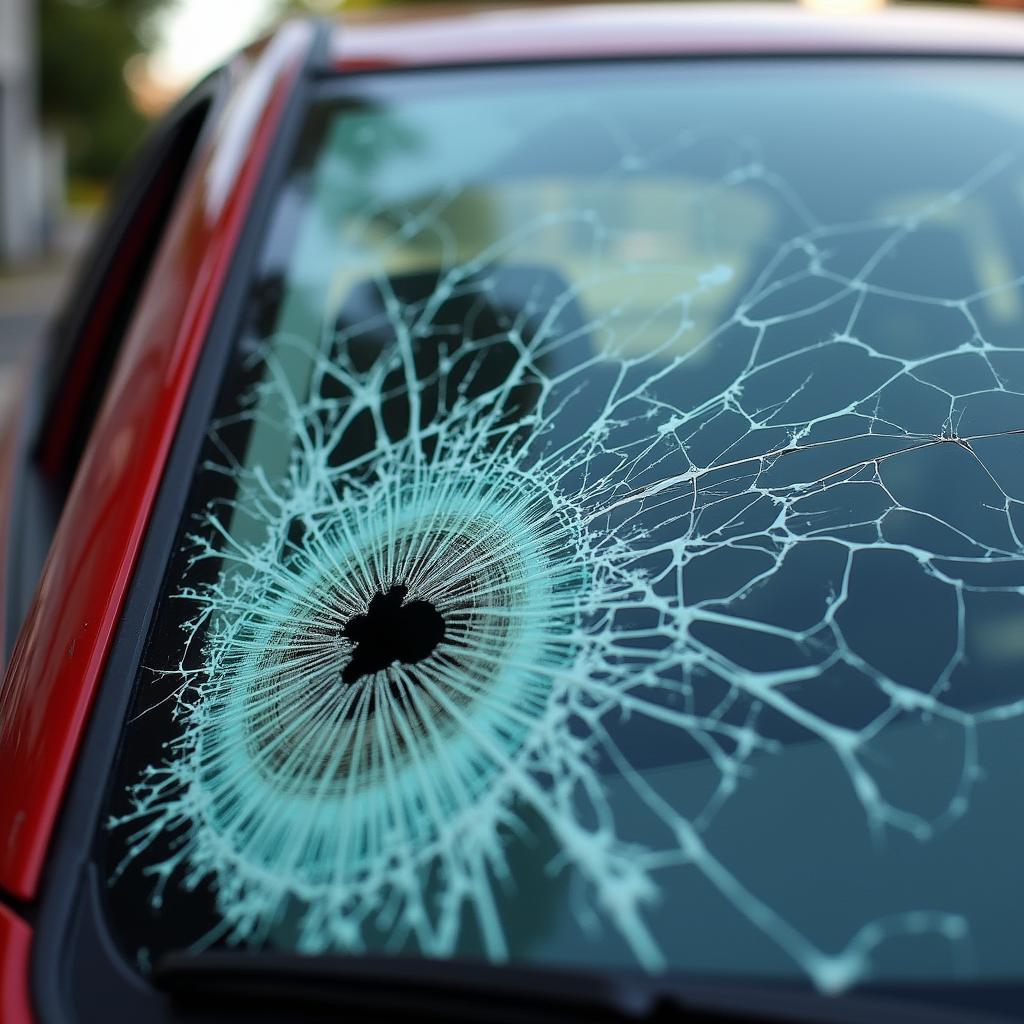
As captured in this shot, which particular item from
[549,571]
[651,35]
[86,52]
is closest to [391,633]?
[549,571]

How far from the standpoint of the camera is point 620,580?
91 cm

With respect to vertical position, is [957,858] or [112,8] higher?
[112,8]

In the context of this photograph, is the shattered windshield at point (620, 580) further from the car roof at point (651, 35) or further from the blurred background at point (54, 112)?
the blurred background at point (54, 112)

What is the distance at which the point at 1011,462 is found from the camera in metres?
0.97

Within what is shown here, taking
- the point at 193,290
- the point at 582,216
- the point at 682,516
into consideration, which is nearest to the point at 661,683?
the point at 682,516

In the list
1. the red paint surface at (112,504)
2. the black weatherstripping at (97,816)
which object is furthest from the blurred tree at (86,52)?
the black weatherstripping at (97,816)

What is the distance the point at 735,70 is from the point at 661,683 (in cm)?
101

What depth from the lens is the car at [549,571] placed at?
2.32 feet

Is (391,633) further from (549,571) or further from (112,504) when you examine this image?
(112,504)

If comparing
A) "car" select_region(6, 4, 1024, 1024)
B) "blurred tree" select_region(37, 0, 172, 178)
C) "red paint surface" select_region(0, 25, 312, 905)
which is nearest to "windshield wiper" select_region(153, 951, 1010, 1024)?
"car" select_region(6, 4, 1024, 1024)

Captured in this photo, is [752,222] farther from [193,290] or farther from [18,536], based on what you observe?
[18,536]

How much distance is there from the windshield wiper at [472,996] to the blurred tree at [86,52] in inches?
→ 1051

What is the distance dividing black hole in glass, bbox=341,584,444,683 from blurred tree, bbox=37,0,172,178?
26.5 metres

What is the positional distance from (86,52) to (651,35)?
85.0 feet
